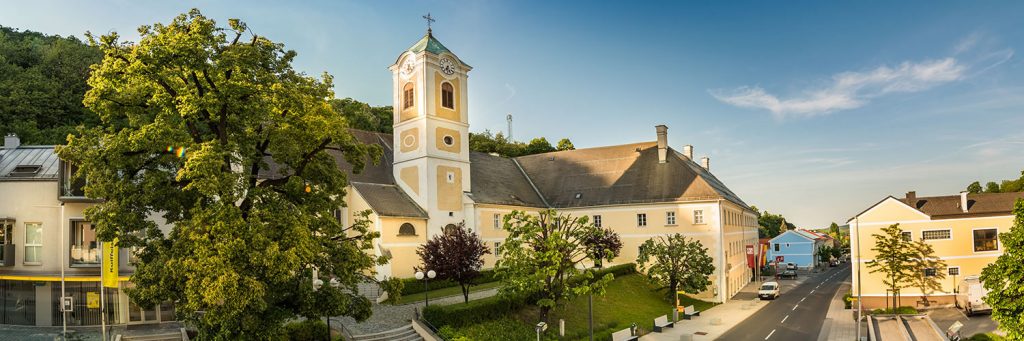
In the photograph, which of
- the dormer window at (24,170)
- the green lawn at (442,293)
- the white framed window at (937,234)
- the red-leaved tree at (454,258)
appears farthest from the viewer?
the white framed window at (937,234)

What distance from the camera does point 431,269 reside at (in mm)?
27656

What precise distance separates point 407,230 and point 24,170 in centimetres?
1833

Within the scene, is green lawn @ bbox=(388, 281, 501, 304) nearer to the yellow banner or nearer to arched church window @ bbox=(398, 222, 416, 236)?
arched church window @ bbox=(398, 222, 416, 236)

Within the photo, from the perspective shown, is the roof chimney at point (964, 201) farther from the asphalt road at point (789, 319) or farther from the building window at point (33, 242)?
the building window at point (33, 242)

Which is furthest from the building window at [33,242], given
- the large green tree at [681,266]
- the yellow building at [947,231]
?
the yellow building at [947,231]

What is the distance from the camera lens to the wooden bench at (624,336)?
89.8ft

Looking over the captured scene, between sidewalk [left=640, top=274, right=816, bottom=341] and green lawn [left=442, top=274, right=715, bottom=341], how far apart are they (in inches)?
49.5

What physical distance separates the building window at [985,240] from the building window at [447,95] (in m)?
34.5

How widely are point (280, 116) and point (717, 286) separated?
3417 cm

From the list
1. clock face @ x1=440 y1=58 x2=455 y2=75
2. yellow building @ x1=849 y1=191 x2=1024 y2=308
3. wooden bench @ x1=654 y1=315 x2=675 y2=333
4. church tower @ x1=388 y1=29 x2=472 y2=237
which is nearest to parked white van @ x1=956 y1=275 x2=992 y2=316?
yellow building @ x1=849 y1=191 x2=1024 y2=308

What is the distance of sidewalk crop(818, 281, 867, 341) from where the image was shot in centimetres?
2967

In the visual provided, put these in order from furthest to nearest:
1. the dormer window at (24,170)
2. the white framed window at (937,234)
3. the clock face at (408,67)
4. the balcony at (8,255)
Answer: the clock face at (408,67) < the white framed window at (937,234) < the dormer window at (24,170) < the balcony at (8,255)

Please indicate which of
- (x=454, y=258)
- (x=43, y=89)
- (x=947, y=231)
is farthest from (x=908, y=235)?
(x=43, y=89)

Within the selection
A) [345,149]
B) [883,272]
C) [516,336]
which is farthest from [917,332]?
[345,149]
